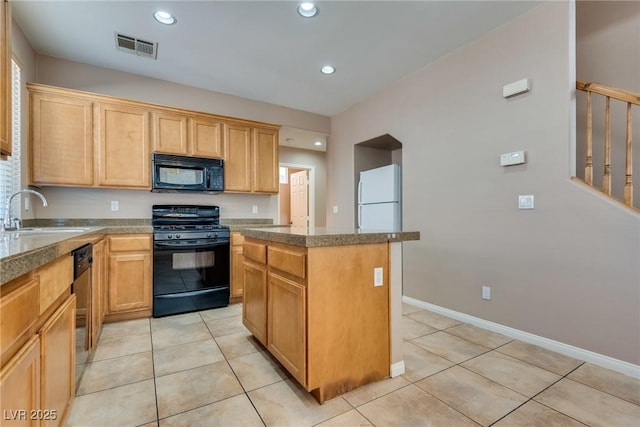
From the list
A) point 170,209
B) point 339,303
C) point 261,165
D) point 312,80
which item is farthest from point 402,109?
point 170,209

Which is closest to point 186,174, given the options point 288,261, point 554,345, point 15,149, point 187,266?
point 187,266

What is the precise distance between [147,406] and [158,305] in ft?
5.52

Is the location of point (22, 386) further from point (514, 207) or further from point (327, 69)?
point (327, 69)

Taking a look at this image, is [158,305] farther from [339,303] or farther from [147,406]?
[339,303]

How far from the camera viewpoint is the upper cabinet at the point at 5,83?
63.2 inches

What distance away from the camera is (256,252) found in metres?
2.33

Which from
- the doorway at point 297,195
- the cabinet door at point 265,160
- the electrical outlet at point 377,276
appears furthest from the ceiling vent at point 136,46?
the doorway at point 297,195

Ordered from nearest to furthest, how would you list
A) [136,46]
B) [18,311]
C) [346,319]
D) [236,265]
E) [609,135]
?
[18,311], [346,319], [609,135], [136,46], [236,265]

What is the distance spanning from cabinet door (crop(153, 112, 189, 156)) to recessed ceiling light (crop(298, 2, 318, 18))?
77.2 inches

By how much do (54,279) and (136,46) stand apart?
8.90ft

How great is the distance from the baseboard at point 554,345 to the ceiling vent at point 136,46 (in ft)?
13.4

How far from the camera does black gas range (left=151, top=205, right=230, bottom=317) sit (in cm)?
319

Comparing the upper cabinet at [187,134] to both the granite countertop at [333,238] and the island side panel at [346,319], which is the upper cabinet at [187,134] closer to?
the granite countertop at [333,238]

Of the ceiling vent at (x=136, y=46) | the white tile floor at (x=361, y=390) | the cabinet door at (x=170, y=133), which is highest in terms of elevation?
the ceiling vent at (x=136, y=46)
